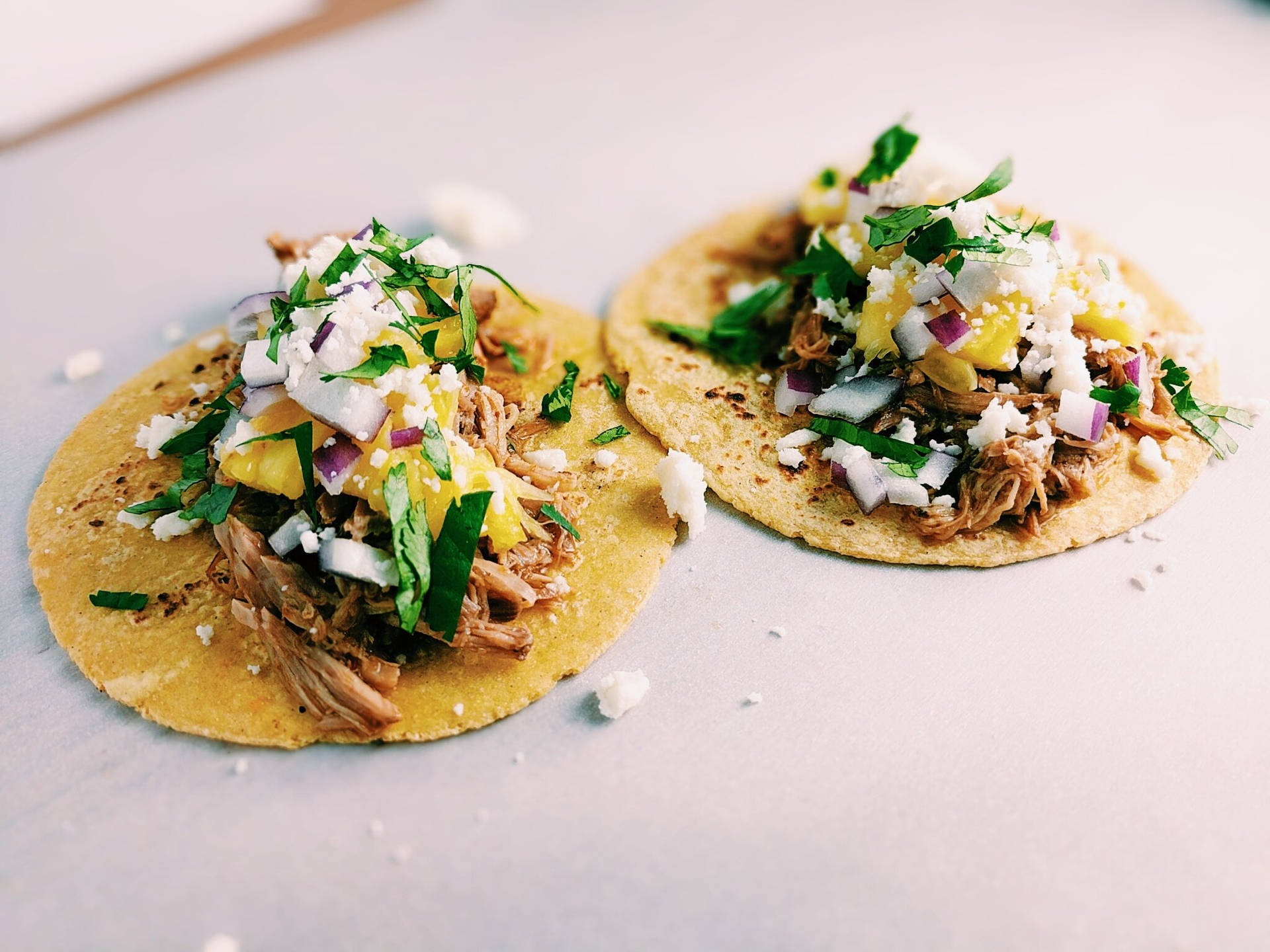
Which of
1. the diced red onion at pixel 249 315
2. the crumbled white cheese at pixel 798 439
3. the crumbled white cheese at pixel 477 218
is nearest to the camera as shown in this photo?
the diced red onion at pixel 249 315

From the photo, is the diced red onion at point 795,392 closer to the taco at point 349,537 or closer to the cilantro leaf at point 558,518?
the taco at point 349,537

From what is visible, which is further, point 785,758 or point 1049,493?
point 1049,493

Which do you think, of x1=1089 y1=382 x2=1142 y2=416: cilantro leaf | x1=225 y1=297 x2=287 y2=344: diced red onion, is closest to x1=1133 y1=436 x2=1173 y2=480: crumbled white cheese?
x1=1089 y1=382 x2=1142 y2=416: cilantro leaf

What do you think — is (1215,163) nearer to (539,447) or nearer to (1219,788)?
(1219,788)

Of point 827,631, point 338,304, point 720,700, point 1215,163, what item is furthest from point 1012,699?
point 1215,163

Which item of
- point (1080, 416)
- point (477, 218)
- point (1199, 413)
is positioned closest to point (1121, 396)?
point (1080, 416)

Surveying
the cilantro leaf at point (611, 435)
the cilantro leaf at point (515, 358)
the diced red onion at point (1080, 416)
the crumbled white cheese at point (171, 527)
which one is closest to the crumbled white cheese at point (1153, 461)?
the diced red onion at point (1080, 416)
